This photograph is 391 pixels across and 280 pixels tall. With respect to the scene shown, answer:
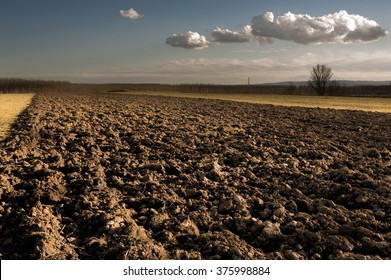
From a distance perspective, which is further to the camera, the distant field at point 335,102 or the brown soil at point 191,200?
the distant field at point 335,102

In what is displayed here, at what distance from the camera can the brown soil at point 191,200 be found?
529 cm

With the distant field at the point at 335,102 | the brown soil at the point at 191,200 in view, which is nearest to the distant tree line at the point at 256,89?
the distant field at the point at 335,102

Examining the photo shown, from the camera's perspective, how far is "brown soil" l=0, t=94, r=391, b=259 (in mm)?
5293

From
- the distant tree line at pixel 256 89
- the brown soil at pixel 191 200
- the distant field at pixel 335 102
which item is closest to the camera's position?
the brown soil at pixel 191 200

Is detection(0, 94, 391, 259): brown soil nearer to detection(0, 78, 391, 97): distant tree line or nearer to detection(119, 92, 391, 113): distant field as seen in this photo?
detection(119, 92, 391, 113): distant field

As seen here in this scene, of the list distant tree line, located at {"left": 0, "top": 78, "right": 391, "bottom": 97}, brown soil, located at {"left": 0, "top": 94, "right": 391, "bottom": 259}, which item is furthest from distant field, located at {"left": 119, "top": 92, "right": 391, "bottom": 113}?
distant tree line, located at {"left": 0, "top": 78, "right": 391, "bottom": 97}

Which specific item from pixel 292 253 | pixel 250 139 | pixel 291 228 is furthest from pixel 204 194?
pixel 250 139

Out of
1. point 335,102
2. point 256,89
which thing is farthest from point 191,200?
point 256,89

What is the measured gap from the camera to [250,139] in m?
13.9

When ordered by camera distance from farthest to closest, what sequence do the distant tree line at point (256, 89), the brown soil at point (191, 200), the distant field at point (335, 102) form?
1. the distant tree line at point (256, 89)
2. the distant field at point (335, 102)
3. the brown soil at point (191, 200)

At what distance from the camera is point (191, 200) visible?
699 cm

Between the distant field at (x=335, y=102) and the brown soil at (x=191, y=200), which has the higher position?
the distant field at (x=335, y=102)

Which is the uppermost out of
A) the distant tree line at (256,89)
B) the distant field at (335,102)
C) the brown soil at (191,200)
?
the distant tree line at (256,89)

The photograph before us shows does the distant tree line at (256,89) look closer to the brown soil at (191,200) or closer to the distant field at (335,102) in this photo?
the distant field at (335,102)
